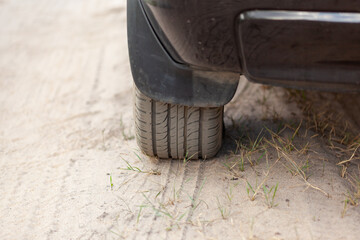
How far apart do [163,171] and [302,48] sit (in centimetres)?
84

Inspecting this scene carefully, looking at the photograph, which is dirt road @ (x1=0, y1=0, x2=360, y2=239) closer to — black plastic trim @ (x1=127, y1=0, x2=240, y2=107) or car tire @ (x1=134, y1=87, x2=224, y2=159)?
car tire @ (x1=134, y1=87, x2=224, y2=159)

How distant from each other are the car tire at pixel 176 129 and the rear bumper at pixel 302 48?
0.43 metres

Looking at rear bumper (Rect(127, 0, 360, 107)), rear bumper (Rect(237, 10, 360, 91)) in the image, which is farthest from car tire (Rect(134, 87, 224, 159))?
rear bumper (Rect(237, 10, 360, 91))

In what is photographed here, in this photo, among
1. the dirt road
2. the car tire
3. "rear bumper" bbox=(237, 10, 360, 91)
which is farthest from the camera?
the car tire

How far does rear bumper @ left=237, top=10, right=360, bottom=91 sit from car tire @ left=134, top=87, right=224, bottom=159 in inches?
16.9

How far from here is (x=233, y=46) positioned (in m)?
1.55

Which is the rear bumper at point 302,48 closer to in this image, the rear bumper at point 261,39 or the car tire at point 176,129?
the rear bumper at point 261,39

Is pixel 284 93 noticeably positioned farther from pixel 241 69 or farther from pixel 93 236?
pixel 93 236

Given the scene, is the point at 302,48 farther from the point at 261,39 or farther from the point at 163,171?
the point at 163,171

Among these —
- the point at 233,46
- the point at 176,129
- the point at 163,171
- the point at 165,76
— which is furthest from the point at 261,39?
the point at 163,171

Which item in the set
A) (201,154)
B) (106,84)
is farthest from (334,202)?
(106,84)

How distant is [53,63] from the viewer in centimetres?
351

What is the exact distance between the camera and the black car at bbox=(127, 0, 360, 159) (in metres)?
1.43

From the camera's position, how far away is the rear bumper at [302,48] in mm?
1428
